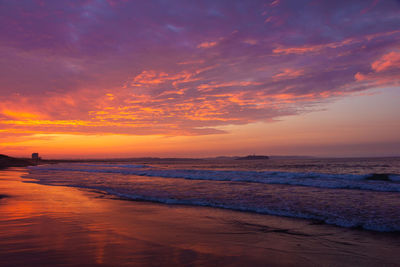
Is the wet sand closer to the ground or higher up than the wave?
higher up

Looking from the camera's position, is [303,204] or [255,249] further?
[303,204]

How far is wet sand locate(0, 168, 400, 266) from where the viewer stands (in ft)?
14.6

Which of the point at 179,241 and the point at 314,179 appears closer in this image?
the point at 179,241

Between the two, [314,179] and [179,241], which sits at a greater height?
[179,241]

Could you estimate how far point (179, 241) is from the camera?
5559mm

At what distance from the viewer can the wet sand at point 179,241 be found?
4465 mm

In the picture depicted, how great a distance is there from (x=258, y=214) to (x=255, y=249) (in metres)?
3.61

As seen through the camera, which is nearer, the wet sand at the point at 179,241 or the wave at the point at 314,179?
the wet sand at the point at 179,241

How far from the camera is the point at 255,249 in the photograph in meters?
5.12

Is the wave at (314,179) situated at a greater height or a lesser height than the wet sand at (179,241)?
lesser

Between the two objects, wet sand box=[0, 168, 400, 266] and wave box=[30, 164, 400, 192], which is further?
wave box=[30, 164, 400, 192]

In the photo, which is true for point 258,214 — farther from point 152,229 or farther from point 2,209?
point 2,209

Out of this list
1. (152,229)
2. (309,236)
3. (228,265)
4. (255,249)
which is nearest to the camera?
(228,265)

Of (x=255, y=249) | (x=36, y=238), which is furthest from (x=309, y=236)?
(x=36, y=238)
